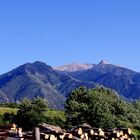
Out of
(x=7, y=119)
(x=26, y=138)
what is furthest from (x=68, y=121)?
(x=26, y=138)

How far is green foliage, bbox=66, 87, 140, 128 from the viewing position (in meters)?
76.9

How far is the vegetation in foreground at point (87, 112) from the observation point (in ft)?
254

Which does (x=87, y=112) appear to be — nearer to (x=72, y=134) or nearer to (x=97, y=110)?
(x=97, y=110)

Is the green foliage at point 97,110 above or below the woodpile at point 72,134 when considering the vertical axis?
Answer: above

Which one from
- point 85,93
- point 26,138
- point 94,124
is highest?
point 85,93

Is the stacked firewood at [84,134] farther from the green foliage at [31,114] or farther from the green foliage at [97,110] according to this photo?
the green foliage at [31,114]

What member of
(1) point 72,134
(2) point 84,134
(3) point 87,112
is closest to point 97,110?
(3) point 87,112

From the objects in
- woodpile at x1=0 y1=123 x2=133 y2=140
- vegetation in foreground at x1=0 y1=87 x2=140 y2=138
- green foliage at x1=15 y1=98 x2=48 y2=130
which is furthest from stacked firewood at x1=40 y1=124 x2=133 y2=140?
green foliage at x1=15 y1=98 x2=48 y2=130

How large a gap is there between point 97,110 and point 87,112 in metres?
1.77

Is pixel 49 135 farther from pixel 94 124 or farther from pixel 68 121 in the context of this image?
pixel 68 121

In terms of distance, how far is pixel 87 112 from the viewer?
3115 inches

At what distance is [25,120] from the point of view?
85.2 metres

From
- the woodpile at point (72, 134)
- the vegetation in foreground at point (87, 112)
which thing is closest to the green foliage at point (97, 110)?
the vegetation in foreground at point (87, 112)

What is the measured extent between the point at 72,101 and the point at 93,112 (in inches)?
280
